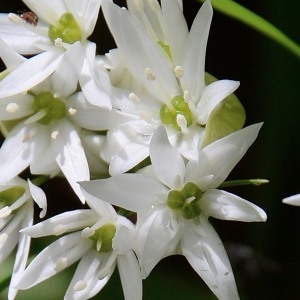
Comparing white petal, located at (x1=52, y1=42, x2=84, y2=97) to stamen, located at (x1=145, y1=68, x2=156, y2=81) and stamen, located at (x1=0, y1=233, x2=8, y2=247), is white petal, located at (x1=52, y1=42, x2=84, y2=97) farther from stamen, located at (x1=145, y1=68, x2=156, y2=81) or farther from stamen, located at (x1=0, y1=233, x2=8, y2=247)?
stamen, located at (x1=0, y1=233, x2=8, y2=247)

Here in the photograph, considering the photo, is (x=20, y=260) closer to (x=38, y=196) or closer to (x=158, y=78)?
(x=38, y=196)

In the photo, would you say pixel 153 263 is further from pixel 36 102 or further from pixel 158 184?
pixel 36 102

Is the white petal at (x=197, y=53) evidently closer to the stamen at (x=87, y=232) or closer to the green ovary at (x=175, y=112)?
the green ovary at (x=175, y=112)

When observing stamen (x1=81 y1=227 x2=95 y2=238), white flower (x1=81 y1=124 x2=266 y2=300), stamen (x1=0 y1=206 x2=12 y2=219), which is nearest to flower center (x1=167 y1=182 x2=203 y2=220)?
white flower (x1=81 y1=124 x2=266 y2=300)

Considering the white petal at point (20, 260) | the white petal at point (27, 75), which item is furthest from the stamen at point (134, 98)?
the white petal at point (20, 260)

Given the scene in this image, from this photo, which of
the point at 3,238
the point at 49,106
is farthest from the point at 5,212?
the point at 49,106

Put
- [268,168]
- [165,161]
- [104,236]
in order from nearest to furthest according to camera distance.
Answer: [165,161], [104,236], [268,168]
